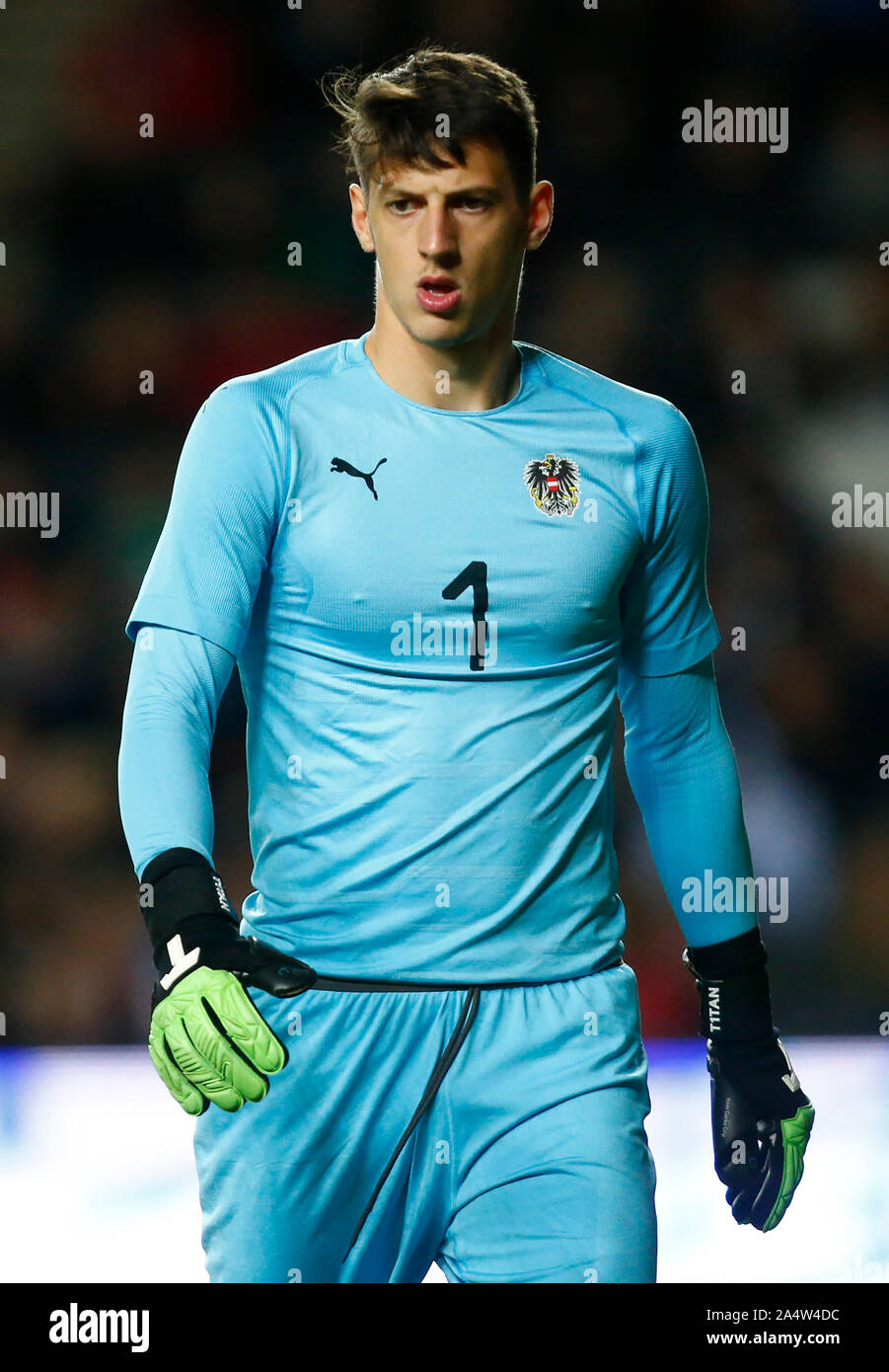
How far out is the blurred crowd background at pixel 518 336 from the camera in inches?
148

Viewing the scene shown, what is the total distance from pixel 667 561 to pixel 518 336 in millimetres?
1729

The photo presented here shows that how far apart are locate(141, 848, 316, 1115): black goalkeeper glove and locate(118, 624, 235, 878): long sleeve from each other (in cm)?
4

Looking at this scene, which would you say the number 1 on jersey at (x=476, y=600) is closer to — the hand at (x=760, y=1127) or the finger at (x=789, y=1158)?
the hand at (x=760, y=1127)

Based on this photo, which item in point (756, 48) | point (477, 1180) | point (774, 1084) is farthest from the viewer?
point (756, 48)

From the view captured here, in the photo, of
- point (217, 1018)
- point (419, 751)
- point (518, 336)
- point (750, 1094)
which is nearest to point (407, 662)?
point (419, 751)

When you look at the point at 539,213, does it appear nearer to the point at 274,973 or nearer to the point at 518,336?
the point at 274,973

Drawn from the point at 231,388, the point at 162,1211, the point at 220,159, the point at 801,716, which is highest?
the point at 220,159

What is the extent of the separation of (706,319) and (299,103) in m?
1.06

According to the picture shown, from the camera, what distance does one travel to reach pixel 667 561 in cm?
229

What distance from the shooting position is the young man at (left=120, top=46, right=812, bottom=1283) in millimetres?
2049

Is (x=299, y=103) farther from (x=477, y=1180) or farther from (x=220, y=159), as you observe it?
(x=477, y=1180)

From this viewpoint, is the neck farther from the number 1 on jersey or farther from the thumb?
the thumb

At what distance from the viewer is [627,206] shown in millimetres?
3826
